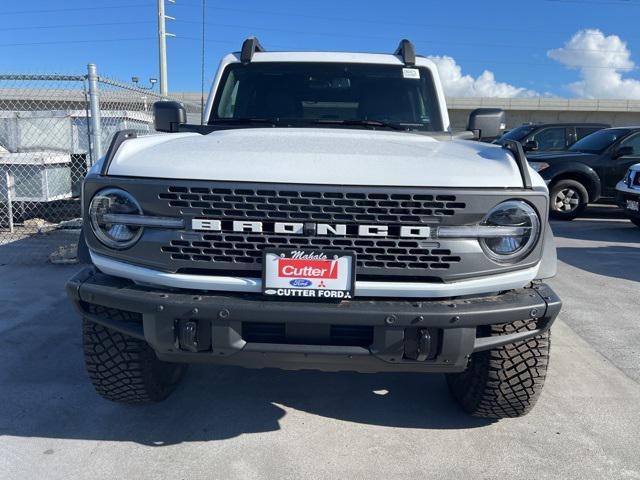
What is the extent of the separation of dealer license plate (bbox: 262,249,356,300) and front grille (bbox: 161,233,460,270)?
0.06 metres

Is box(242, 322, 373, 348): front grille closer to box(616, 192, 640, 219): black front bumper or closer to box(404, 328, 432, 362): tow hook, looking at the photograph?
box(404, 328, 432, 362): tow hook

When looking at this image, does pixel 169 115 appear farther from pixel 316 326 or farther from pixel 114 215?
pixel 316 326

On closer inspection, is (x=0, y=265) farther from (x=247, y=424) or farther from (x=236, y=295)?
(x=236, y=295)

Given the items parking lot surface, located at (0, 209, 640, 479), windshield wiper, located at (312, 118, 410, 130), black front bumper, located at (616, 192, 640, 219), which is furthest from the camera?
black front bumper, located at (616, 192, 640, 219)

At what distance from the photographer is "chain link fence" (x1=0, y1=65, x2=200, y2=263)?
6622 millimetres

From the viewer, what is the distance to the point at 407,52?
416cm

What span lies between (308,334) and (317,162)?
0.74 meters

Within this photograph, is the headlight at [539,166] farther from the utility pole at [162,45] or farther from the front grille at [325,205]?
the utility pole at [162,45]

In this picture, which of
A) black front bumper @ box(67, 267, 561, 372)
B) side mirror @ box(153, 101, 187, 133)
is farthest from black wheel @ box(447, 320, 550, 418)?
side mirror @ box(153, 101, 187, 133)

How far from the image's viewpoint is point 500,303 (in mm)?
2309

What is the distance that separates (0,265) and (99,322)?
4.37 metres

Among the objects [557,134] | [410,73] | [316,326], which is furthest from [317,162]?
[557,134]

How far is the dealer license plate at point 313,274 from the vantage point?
224 centimetres

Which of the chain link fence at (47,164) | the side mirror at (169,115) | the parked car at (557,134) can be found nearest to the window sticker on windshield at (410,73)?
the side mirror at (169,115)
